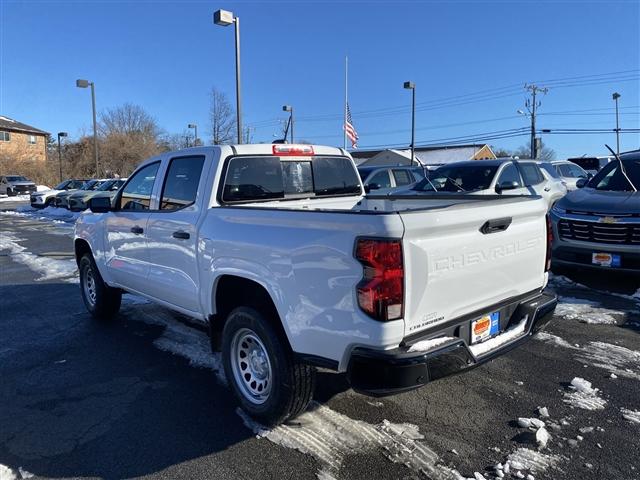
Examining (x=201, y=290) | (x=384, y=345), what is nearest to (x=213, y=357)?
(x=201, y=290)

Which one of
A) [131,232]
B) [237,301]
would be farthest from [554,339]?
[131,232]

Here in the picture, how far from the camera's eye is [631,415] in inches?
135

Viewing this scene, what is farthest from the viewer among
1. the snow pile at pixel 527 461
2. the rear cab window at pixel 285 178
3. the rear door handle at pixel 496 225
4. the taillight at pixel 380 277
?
the rear cab window at pixel 285 178

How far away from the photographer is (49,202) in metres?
27.3

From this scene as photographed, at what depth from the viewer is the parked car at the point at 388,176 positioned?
1345 centimetres

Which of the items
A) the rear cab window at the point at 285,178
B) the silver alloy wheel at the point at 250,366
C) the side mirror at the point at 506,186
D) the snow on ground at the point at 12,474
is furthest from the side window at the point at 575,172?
the snow on ground at the point at 12,474

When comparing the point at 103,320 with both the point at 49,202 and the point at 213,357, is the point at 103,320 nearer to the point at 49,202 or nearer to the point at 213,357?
the point at 213,357

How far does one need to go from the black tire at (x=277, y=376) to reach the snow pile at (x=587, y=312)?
3.72 metres

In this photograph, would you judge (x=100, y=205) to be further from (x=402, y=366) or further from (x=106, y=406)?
(x=402, y=366)

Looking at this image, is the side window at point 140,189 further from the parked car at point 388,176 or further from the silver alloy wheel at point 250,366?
the parked car at point 388,176

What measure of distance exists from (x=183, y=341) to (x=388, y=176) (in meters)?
9.87

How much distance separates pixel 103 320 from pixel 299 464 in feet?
13.2

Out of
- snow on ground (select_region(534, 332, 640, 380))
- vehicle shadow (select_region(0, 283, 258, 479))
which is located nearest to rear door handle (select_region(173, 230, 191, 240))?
vehicle shadow (select_region(0, 283, 258, 479))

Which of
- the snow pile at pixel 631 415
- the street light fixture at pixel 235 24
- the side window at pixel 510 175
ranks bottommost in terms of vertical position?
the snow pile at pixel 631 415
